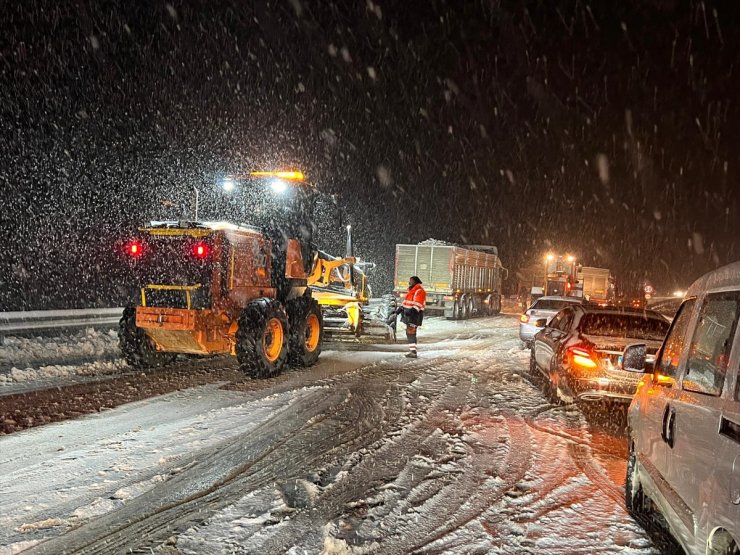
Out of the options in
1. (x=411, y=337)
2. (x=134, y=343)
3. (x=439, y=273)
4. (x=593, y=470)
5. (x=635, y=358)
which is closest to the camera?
(x=635, y=358)

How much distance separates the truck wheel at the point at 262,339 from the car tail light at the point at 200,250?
109cm

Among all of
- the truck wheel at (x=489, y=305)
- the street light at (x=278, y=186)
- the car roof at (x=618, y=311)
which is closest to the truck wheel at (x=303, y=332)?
the street light at (x=278, y=186)

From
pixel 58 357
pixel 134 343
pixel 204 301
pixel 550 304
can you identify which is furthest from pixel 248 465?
pixel 550 304

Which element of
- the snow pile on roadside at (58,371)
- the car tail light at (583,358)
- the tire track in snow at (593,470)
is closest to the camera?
the tire track in snow at (593,470)

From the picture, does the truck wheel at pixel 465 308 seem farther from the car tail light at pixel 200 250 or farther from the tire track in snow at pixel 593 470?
the tire track in snow at pixel 593 470

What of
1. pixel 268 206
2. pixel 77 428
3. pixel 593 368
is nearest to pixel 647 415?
pixel 593 368

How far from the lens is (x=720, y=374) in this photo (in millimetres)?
3107

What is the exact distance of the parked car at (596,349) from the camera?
7.91 m

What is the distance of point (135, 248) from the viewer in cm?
952

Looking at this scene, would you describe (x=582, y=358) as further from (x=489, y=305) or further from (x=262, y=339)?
(x=489, y=305)

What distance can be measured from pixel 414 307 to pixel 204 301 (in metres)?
5.49

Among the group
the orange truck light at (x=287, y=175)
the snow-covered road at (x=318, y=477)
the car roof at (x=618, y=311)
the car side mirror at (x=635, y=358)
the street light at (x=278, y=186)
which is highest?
the orange truck light at (x=287, y=175)

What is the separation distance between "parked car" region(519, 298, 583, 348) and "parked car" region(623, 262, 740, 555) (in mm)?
9681

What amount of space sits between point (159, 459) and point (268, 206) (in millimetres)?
6373
